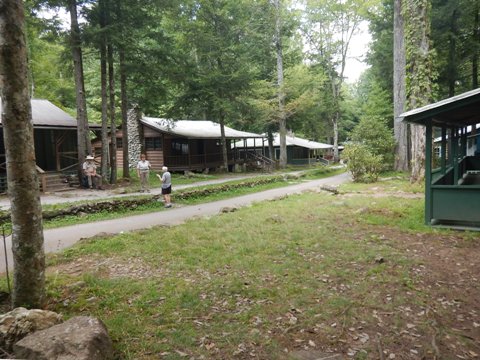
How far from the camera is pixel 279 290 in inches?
190

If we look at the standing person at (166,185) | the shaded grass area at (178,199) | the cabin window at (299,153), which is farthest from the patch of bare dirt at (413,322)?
the cabin window at (299,153)

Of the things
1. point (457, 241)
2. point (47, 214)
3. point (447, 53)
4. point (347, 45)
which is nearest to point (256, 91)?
point (447, 53)

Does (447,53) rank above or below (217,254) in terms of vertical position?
above

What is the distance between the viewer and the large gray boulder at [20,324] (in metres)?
3.34

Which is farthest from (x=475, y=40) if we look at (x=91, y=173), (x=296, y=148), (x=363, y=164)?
(x=91, y=173)

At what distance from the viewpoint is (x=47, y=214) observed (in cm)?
988

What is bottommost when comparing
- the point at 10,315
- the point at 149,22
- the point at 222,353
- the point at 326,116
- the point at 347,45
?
the point at 222,353

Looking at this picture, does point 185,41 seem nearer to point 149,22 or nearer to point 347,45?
point 149,22

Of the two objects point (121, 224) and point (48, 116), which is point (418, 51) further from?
point (48, 116)

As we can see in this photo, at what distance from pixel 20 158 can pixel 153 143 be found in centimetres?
2304

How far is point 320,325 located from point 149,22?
694 inches

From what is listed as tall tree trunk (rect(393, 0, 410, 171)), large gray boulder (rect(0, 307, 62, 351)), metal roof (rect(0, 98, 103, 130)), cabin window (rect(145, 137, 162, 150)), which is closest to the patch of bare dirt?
large gray boulder (rect(0, 307, 62, 351))

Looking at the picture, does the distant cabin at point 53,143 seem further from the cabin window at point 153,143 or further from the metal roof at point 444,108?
the metal roof at point 444,108

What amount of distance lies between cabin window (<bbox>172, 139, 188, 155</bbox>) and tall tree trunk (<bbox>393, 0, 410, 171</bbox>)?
15473 mm
